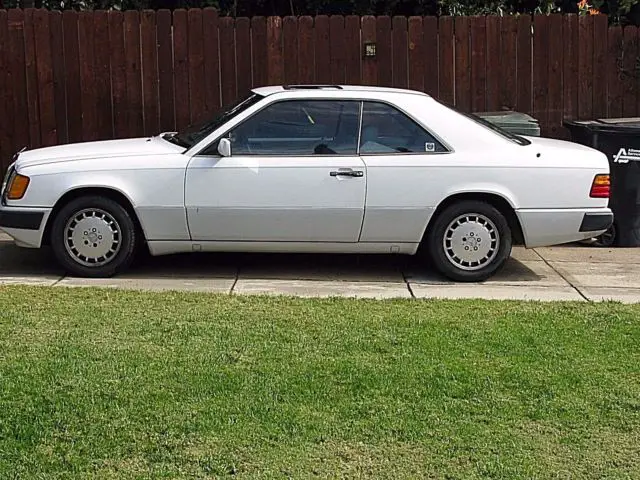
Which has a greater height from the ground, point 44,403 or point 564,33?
point 564,33

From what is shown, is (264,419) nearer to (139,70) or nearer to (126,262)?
(126,262)

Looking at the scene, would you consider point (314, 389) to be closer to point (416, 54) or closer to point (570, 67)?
point (416, 54)

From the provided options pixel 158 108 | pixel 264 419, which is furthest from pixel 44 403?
pixel 158 108

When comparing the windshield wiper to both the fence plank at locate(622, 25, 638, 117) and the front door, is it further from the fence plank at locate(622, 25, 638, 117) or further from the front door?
the fence plank at locate(622, 25, 638, 117)

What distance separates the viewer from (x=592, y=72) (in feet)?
34.8

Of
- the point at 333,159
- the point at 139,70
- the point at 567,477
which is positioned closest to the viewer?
the point at 567,477

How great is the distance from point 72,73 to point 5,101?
751 millimetres

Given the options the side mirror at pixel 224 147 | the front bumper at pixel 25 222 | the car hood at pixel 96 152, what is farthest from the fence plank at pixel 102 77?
the side mirror at pixel 224 147

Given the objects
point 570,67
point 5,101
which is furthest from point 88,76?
point 570,67

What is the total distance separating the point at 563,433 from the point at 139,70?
22.5ft

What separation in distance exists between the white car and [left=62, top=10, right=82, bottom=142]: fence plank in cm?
234

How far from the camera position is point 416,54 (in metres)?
10.4

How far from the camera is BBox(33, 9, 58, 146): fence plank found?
33.5 feet

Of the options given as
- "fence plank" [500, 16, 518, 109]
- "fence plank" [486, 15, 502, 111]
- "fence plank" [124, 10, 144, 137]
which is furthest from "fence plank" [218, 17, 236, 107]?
"fence plank" [500, 16, 518, 109]
